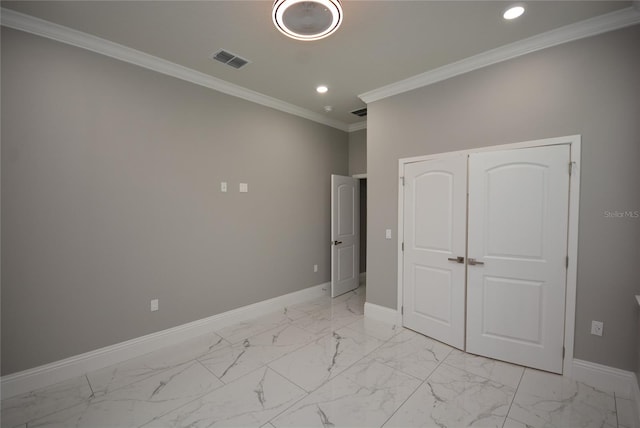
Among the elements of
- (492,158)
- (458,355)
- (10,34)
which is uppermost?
(10,34)

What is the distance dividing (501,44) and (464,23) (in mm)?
572

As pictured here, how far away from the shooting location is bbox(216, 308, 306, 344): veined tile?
3.15 meters

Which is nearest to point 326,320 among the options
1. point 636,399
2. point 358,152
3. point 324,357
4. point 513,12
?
point 324,357

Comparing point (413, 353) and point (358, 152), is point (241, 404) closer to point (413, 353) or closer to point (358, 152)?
point (413, 353)

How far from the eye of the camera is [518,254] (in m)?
2.53

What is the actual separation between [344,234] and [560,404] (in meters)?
3.21

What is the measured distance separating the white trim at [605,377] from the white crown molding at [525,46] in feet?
9.07

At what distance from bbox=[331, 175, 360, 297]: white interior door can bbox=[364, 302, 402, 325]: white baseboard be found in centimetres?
91

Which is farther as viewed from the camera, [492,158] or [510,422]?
[492,158]

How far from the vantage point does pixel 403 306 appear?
337 centimetres

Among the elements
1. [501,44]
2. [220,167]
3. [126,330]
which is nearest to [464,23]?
[501,44]

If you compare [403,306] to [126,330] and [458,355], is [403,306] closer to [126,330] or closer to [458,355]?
[458,355]

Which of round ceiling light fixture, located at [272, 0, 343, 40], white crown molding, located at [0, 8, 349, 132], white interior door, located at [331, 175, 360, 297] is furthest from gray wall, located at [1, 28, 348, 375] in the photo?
round ceiling light fixture, located at [272, 0, 343, 40]

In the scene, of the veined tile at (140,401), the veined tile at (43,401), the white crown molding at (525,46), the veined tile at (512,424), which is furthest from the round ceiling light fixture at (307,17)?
the veined tile at (43,401)
